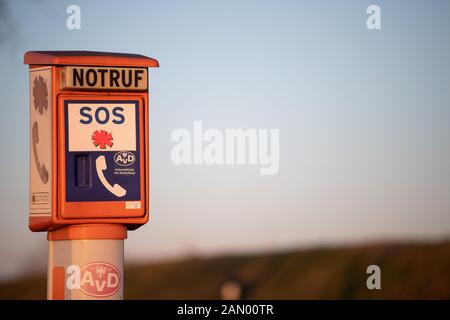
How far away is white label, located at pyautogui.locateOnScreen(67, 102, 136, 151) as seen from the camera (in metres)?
9.79

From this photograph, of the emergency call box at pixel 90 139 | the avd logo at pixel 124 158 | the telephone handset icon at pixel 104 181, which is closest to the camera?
the emergency call box at pixel 90 139

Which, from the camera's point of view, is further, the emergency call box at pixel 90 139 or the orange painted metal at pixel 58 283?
the orange painted metal at pixel 58 283

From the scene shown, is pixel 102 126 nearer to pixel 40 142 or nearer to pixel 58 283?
pixel 40 142

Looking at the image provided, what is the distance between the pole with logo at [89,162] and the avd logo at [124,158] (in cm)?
1

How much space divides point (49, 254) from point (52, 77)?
1.98 meters

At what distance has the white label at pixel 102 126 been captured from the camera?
32.1 feet

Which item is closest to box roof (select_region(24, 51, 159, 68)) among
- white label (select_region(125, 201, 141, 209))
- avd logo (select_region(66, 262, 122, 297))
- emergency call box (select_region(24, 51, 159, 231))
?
emergency call box (select_region(24, 51, 159, 231))

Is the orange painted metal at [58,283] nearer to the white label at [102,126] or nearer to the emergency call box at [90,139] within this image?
the emergency call box at [90,139]

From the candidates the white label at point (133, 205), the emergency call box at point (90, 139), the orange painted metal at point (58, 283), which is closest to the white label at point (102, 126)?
the emergency call box at point (90, 139)

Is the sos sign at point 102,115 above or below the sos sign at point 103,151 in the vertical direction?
above

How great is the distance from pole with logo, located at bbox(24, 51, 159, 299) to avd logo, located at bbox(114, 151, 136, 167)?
1 cm

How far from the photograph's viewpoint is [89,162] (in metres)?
9.80
